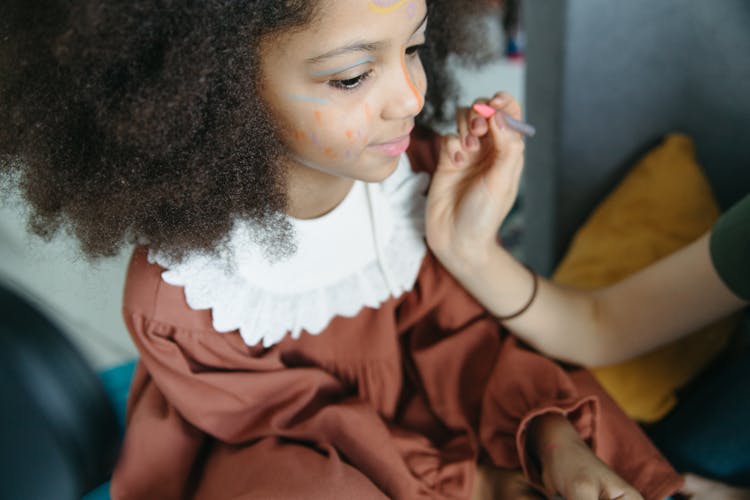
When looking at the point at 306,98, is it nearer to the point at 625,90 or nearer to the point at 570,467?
the point at 570,467

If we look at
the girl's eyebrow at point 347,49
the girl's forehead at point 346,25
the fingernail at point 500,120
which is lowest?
the fingernail at point 500,120

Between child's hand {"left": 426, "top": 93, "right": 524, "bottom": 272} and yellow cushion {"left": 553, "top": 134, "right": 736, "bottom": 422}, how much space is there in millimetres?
341

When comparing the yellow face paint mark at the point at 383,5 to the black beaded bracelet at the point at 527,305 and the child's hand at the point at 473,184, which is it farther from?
the black beaded bracelet at the point at 527,305

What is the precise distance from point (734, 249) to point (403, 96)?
0.44 meters

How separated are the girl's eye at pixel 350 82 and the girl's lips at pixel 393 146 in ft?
0.23

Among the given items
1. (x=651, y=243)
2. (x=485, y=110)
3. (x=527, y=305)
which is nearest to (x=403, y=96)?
(x=485, y=110)

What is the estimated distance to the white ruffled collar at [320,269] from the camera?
2.50ft

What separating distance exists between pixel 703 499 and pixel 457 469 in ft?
1.01

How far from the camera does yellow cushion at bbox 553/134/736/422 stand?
103 centimetres

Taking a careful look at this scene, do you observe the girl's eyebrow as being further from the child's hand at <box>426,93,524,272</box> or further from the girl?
the child's hand at <box>426,93,524,272</box>

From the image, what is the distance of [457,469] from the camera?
0.82 metres

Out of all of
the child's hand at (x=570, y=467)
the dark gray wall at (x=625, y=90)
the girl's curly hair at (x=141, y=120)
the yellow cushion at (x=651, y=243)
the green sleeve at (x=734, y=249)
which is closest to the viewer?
the girl's curly hair at (x=141, y=120)

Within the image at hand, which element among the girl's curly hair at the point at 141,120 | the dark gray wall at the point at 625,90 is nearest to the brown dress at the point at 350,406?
the girl's curly hair at the point at 141,120

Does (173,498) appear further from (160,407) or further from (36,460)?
(36,460)
